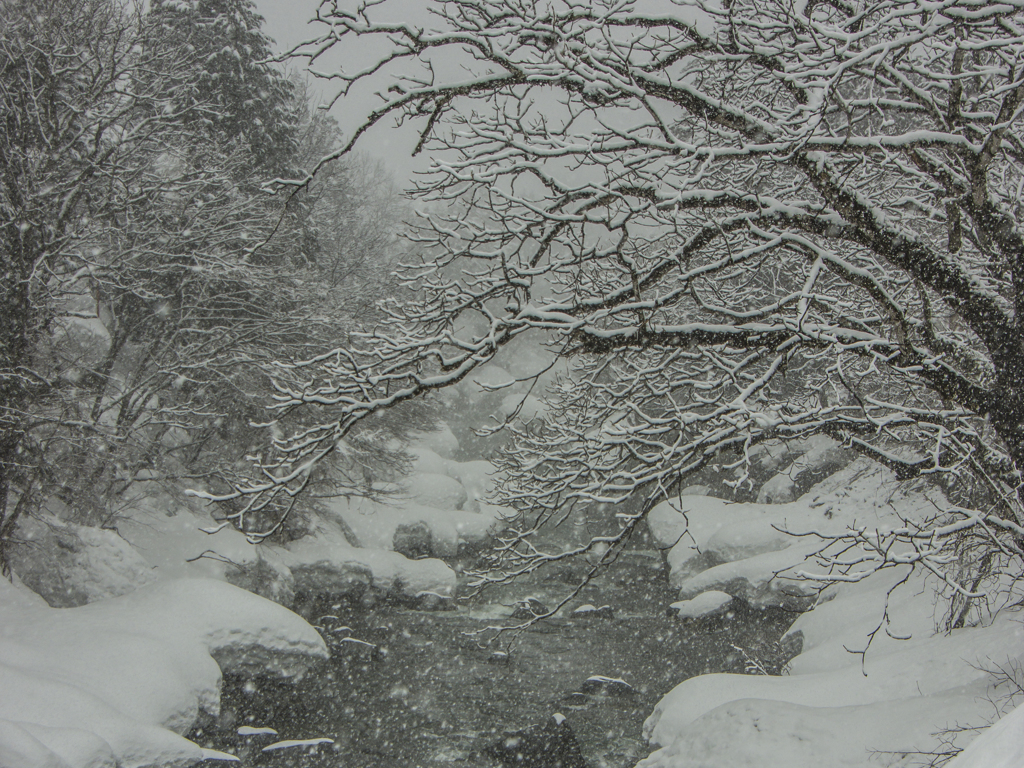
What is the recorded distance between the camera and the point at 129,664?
7250 mm

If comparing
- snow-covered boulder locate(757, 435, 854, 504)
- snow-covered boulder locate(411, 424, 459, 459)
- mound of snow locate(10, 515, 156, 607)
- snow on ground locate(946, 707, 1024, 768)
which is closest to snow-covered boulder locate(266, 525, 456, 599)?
mound of snow locate(10, 515, 156, 607)

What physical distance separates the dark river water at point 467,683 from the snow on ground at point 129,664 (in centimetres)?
57

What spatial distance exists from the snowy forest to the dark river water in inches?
3.1

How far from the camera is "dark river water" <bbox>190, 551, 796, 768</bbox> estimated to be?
26.2ft

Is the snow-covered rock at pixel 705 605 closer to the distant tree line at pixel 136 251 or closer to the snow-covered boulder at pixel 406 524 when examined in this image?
the snow-covered boulder at pixel 406 524

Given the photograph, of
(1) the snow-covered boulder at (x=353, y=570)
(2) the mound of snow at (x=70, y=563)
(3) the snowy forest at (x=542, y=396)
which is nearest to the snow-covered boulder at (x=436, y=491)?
(3) the snowy forest at (x=542, y=396)

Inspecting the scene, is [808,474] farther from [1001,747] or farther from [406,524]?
[1001,747]

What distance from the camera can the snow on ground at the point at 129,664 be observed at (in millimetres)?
5680

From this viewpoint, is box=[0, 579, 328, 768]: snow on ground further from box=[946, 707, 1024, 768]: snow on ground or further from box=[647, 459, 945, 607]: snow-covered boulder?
box=[647, 459, 945, 607]: snow-covered boulder

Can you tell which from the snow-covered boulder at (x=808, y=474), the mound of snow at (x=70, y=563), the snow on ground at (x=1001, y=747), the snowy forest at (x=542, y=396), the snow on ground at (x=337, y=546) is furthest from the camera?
the snow-covered boulder at (x=808, y=474)

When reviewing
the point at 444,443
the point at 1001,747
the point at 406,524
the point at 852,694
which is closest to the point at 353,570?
→ the point at 406,524

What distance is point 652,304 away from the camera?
443 centimetres

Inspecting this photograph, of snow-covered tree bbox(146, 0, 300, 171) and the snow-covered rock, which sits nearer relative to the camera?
the snow-covered rock

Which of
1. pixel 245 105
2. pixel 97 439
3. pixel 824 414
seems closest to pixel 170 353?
pixel 97 439
